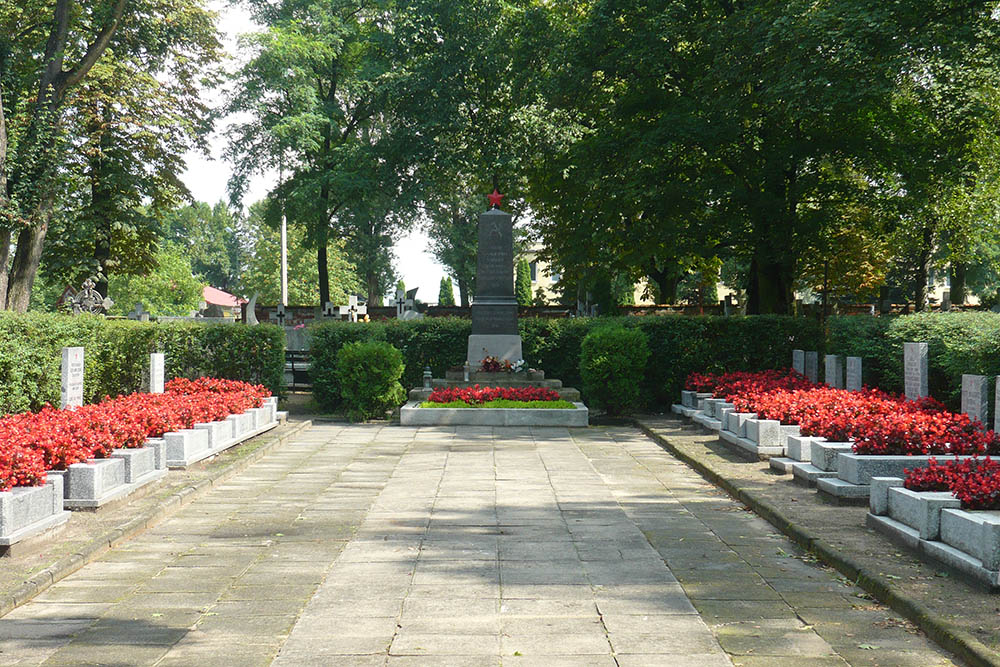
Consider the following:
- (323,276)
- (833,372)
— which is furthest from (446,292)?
(833,372)

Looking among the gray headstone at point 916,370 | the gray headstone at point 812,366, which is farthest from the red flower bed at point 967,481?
the gray headstone at point 812,366

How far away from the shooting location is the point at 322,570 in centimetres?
723

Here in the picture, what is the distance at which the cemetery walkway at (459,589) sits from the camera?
5.35 meters

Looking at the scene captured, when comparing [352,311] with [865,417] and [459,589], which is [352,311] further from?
[459,589]

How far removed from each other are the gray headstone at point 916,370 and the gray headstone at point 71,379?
1195cm

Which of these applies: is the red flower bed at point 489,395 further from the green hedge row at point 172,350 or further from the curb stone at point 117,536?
the curb stone at point 117,536

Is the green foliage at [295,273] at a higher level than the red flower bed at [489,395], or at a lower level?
higher

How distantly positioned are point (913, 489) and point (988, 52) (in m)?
15.5

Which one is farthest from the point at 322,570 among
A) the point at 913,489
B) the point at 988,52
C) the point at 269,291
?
the point at 269,291

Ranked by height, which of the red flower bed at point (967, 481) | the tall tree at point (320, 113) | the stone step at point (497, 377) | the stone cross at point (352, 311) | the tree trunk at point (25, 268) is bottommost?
the red flower bed at point (967, 481)

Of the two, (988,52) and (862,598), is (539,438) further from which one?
(988,52)

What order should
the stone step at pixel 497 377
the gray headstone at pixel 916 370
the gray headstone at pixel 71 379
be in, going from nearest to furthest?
1. the gray headstone at pixel 71 379
2. the gray headstone at pixel 916 370
3. the stone step at pixel 497 377

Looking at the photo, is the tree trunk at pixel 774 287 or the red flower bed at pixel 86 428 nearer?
the red flower bed at pixel 86 428

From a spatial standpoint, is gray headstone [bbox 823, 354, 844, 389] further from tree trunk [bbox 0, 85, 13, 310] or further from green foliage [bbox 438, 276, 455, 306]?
green foliage [bbox 438, 276, 455, 306]
